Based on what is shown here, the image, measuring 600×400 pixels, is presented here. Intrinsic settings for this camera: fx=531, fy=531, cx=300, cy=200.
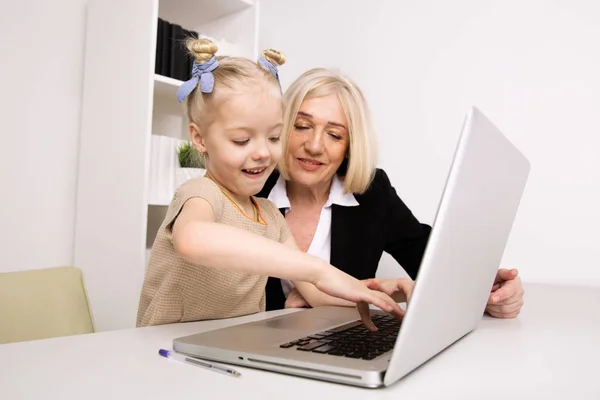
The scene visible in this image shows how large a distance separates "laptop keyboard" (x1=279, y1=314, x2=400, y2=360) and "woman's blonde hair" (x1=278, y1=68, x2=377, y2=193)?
0.74 meters

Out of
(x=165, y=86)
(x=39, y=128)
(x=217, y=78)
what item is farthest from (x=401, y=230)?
(x=39, y=128)

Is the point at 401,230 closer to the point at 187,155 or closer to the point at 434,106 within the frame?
the point at 434,106

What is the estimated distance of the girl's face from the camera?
1.06 m

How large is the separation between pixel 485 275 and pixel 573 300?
2.37 ft

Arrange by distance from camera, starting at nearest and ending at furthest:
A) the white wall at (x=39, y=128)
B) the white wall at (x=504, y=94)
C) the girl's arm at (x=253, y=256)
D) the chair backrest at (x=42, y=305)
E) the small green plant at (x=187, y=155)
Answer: the girl's arm at (x=253, y=256), the chair backrest at (x=42, y=305), the white wall at (x=504, y=94), the white wall at (x=39, y=128), the small green plant at (x=187, y=155)

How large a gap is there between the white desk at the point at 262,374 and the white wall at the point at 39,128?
1432mm

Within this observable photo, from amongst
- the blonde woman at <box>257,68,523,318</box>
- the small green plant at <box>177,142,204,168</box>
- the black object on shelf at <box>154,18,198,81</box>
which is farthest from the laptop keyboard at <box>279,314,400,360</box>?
the black object on shelf at <box>154,18,198,81</box>

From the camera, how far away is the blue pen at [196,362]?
59 cm

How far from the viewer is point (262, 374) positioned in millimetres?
593

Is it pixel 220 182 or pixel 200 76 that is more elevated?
pixel 200 76

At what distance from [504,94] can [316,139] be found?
2.98ft

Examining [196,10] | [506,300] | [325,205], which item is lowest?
[506,300]

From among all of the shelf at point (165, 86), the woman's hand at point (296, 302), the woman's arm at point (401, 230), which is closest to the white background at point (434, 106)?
the shelf at point (165, 86)

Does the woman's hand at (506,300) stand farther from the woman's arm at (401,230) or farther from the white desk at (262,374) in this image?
the woman's arm at (401,230)
